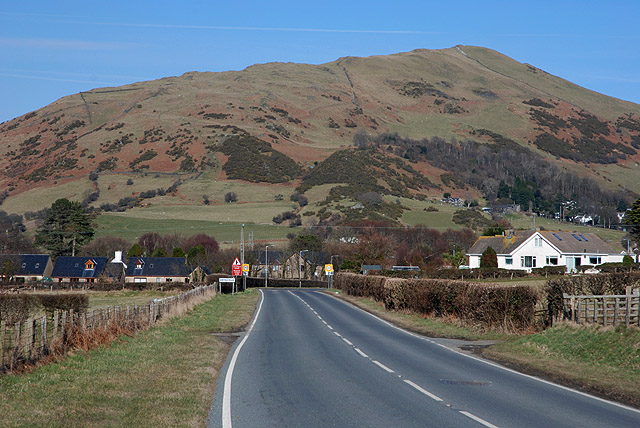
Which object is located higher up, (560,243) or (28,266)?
(560,243)

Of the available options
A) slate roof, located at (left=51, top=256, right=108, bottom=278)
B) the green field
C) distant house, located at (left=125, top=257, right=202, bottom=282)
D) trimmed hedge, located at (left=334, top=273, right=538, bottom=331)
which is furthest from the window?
slate roof, located at (left=51, top=256, right=108, bottom=278)

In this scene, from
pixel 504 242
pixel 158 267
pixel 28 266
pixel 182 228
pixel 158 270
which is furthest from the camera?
pixel 182 228

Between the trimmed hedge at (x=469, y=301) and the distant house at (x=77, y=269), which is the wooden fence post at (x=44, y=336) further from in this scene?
the distant house at (x=77, y=269)

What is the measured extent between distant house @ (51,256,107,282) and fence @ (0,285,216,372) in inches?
2967

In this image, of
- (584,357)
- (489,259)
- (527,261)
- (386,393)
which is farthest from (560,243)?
(386,393)

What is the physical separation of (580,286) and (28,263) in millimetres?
91592

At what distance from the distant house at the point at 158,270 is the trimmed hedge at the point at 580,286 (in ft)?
254

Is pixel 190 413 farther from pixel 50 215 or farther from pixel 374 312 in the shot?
pixel 50 215

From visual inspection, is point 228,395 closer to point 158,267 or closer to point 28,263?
point 158,267

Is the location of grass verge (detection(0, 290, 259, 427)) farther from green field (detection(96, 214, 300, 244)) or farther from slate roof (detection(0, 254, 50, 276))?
green field (detection(96, 214, 300, 244))

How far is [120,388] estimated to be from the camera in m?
12.8

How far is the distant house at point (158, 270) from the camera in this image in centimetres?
10131

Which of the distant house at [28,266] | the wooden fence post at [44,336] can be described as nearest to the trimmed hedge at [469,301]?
the wooden fence post at [44,336]

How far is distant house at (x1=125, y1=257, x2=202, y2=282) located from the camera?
101 metres
